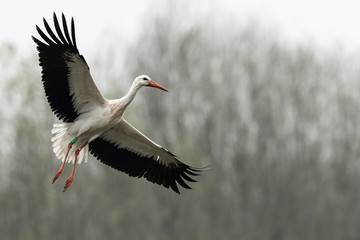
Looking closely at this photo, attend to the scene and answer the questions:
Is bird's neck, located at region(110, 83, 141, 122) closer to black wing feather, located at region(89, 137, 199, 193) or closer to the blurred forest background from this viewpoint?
black wing feather, located at region(89, 137, 199, 193)

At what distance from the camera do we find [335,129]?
25141 millimetres

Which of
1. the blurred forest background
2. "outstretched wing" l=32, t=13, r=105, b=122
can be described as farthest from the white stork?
the blurred forest background

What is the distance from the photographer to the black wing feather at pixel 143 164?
1057 centimetres

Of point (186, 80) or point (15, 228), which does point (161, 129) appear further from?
point (15, 228)

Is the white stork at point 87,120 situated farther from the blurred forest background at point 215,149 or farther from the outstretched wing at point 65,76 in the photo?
the blurred forest background at point 215,149

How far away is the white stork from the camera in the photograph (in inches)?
358

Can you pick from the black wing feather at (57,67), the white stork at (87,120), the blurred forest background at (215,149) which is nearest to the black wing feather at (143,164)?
the white stork at (87,120)

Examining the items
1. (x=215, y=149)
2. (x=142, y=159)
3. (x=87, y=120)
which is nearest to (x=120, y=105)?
(x=87, y=120)

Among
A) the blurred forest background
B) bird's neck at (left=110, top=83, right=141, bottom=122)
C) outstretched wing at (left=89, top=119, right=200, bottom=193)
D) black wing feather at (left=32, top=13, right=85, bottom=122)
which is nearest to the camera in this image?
black wing feather at (left=32, top=13, right=85, bottom=122)

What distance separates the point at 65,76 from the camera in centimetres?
931

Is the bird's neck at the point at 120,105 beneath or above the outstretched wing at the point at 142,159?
above

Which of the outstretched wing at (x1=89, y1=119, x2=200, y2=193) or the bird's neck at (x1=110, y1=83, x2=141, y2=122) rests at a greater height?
the bird's neck at (x1=110, y1=83, x2=141, y2=122)

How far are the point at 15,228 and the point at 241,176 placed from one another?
7.00 m

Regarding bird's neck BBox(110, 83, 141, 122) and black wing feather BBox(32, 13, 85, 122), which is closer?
black wing feather BBox(32, 13, 85, 122)
